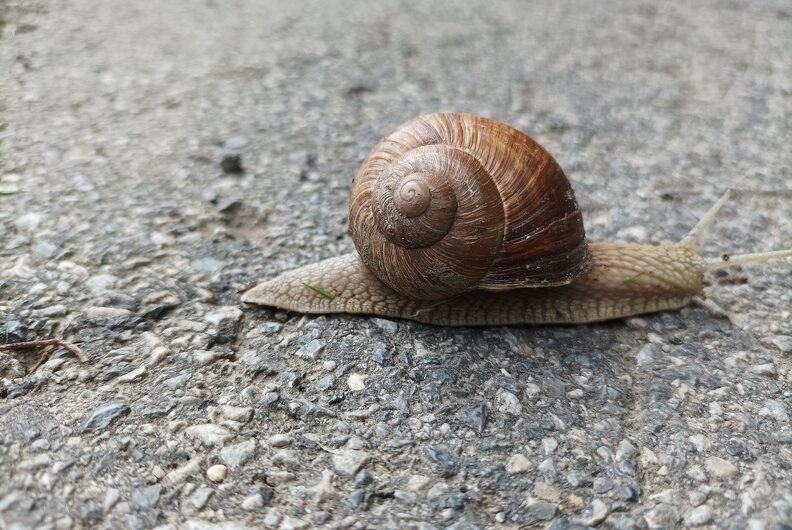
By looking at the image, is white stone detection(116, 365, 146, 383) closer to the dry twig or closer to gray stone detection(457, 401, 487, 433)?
the dry twig

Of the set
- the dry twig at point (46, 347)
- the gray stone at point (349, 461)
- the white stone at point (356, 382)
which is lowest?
the gray stone at point (349, 461)

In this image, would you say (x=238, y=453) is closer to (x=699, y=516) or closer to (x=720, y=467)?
(x=699, y=516)

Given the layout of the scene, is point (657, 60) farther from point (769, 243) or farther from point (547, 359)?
point (547, 359)

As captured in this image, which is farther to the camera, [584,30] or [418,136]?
[584,30]

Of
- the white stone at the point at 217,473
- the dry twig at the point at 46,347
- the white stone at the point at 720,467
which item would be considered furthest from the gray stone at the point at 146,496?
the white stone at the point at 720,467

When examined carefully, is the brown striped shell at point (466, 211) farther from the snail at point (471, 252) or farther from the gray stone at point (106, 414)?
the gray stone at point (106, 414)

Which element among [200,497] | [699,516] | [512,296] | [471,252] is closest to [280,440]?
[200,497]

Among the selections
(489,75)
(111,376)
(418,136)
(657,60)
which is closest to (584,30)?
(657,60)
